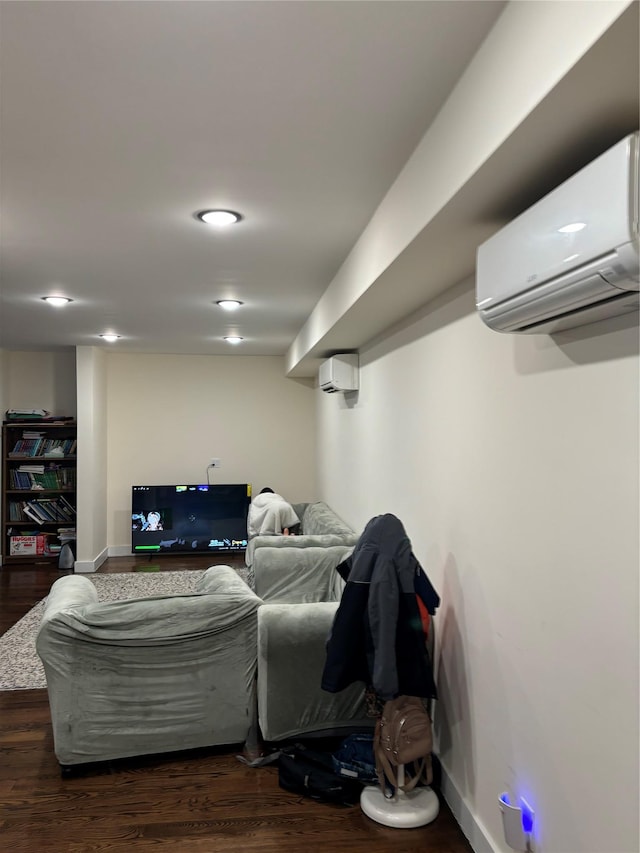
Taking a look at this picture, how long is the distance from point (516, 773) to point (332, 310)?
8.52 ft

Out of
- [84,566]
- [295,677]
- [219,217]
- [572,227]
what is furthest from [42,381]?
[572,227]

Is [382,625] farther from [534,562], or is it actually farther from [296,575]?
[296,575]

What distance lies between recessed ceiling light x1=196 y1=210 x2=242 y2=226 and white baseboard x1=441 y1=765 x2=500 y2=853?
2.52 m

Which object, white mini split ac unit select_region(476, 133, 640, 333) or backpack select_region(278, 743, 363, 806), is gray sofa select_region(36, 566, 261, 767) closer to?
A: backpack select_region(278, 743, 363, 806)

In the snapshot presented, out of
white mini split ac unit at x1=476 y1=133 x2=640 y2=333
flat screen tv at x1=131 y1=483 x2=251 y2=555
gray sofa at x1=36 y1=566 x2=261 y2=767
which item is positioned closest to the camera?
white mini split ac unit at x1=476 y1=133 x2=640 y2=333

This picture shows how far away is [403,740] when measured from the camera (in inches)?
105

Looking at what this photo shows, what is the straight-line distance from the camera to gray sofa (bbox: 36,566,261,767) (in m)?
2.99

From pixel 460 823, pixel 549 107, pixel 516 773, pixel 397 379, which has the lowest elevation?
pixel 460 823

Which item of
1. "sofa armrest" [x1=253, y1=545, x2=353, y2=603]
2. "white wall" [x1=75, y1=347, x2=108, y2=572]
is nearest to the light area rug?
"white wall" [x1=75, y1=347, x2=108, y2=572]

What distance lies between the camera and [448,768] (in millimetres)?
2844

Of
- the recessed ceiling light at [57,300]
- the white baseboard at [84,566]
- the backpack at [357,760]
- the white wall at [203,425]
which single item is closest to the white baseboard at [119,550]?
the white wall at [203,425]

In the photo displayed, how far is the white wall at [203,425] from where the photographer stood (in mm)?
7898

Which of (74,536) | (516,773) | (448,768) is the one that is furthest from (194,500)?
(516,773)

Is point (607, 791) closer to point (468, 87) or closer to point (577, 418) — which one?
point (577, 418)
